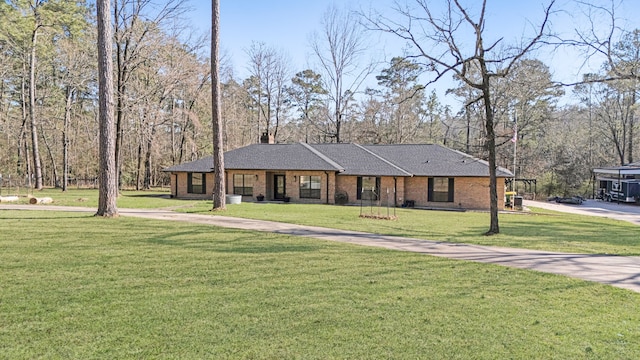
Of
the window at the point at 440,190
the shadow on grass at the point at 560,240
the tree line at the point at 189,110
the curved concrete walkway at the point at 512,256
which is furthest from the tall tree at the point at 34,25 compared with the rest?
the shadow on grass at the point at 560,240

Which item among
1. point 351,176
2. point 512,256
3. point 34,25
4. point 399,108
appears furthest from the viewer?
point 399,108

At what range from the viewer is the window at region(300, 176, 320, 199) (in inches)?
957

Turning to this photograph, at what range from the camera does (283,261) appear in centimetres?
754

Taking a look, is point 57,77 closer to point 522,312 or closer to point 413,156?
point 413,156

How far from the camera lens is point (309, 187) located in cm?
2448

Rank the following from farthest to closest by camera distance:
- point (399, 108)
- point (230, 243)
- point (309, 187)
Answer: point (399, 108) → point (309, 187) → point (230, 243)

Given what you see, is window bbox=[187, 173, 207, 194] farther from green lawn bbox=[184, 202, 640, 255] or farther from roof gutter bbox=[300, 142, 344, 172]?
green lawn bbox=[184, 202, 640, 255]

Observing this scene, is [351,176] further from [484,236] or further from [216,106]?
[484,236]

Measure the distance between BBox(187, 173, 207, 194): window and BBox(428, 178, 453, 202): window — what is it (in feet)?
47.0

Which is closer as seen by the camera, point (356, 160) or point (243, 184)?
point (356, 160)

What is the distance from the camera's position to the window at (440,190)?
23109 mm

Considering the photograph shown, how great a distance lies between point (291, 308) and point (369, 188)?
19.2 metres

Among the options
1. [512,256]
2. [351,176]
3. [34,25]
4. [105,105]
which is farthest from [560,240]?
[34,25]

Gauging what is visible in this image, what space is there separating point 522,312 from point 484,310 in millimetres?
468
